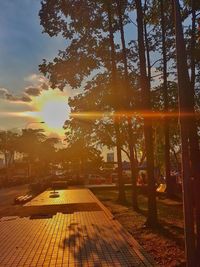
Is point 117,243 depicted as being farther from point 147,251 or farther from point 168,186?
point 168,186

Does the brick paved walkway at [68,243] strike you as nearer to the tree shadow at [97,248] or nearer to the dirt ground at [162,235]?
the tree shadow at [97,248]

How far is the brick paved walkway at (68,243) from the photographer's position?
34.0ft

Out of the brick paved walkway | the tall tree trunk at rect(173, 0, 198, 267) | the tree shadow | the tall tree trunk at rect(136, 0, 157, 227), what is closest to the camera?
the tall tree trunk at rect(173, 0, 198, 267)

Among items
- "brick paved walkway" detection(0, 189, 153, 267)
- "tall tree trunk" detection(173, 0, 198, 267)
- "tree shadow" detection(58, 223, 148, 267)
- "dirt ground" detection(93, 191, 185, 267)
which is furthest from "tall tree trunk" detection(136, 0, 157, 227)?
"tall tree trunk" detection(173, 0, 198, 267)

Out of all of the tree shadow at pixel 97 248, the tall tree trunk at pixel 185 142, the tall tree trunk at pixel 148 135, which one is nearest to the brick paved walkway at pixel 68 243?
the tree shadow at pixel 97 248

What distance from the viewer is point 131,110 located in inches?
1016

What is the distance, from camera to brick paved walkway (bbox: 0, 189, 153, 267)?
10.4m

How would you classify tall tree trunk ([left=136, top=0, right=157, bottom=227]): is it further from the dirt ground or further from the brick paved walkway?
the brick paved walkway

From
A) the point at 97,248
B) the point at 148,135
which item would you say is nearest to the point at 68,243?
the point at 97,248

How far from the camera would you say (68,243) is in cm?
1255

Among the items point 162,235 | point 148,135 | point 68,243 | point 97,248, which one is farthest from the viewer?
point 148,135

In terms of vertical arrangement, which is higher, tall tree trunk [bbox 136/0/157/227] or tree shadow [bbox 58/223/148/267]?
tall tree trunk [bbox 136/0/157/227]

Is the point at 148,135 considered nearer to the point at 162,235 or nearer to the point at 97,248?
the point at 162,235

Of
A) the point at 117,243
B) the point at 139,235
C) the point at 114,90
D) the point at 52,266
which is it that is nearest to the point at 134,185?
the point at 114,90
